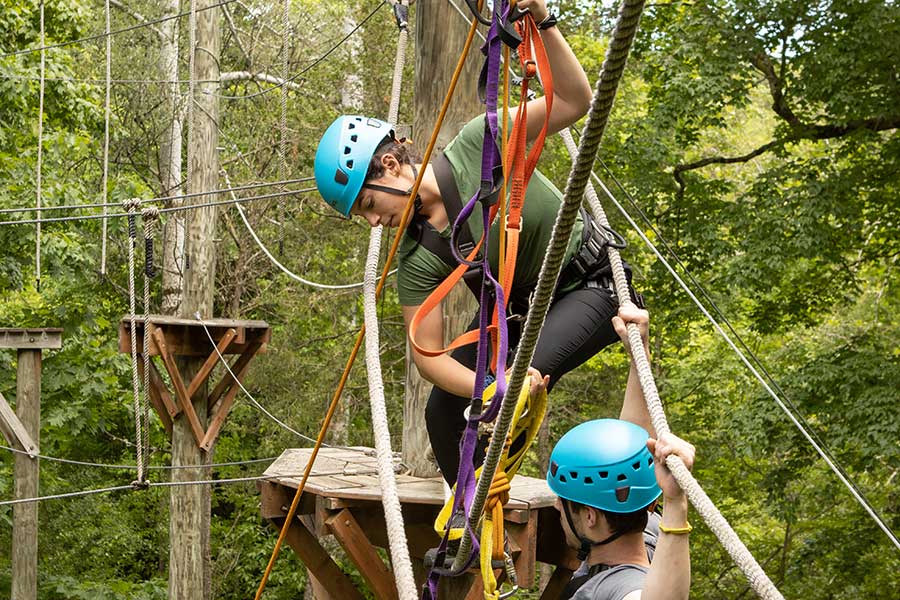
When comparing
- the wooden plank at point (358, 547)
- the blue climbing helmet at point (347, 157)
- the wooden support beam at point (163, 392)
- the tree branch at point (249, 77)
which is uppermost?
the tree branch at point (249, 77)

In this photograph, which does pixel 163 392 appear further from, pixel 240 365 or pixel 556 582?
pixel 556 582

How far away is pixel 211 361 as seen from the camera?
845 centimetres

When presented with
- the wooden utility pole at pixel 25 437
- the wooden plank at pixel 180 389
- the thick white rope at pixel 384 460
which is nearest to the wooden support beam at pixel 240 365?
the wooden plank at pixel 180 389

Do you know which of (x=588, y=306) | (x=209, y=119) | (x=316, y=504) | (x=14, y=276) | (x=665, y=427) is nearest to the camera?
(x=665, y=427)

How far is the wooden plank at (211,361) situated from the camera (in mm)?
8344

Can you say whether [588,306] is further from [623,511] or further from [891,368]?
[891,368]

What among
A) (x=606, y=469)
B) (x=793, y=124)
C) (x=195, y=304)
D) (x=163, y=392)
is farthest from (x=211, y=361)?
(x=606, y=469)

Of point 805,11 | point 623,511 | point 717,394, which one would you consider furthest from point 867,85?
point 623,511

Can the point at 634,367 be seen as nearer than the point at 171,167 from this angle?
Yes

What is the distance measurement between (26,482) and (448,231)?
680cm

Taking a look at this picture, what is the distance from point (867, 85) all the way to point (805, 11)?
0.77m

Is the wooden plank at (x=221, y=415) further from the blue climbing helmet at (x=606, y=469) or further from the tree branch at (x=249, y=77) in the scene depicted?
the blue climbing helmet at (x=606, y=469)

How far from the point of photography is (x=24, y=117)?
10727mm

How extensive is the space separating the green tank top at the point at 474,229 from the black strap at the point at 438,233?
13mm
